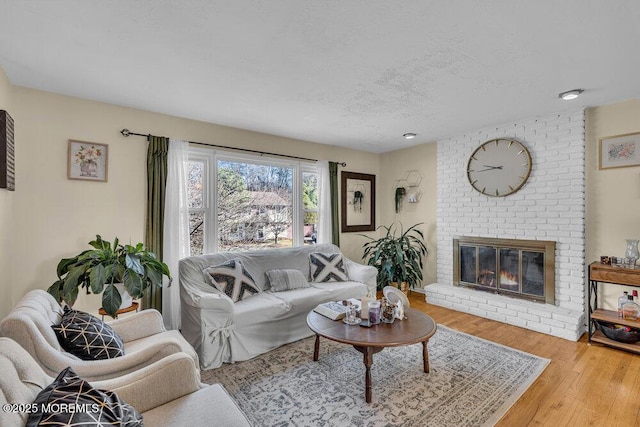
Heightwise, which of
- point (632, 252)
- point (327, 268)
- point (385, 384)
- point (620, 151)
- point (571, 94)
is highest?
point (571, 94)

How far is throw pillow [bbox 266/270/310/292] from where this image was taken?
11.2 ft

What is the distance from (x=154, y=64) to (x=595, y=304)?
474 cm

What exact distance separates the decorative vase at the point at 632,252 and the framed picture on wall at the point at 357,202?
127 inches

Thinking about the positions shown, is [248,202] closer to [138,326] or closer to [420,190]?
[138,326]

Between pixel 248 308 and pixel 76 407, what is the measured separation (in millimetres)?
1857

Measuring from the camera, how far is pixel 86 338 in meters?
1.63

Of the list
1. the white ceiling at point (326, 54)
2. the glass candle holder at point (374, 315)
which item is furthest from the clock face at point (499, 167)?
the glass candle holder at point (374, 315)

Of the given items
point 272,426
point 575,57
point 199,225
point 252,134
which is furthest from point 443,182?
point 272,426

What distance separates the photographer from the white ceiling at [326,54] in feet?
5.33

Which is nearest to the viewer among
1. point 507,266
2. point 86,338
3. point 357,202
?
point 86,338

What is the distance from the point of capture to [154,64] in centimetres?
219

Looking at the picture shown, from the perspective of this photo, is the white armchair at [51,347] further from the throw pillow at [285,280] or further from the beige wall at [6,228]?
the throw pillow at [285,280]

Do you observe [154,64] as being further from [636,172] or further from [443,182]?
[636,172]

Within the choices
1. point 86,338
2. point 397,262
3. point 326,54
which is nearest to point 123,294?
point 86,338
